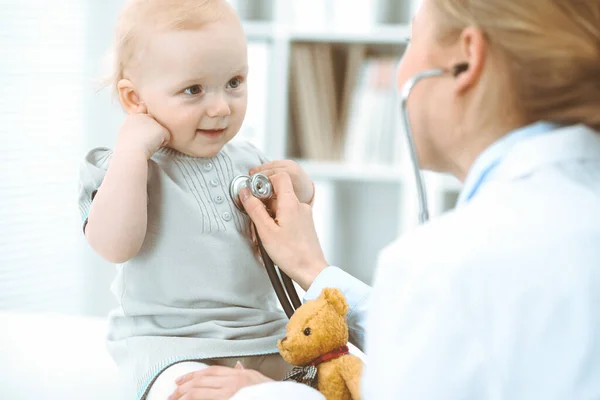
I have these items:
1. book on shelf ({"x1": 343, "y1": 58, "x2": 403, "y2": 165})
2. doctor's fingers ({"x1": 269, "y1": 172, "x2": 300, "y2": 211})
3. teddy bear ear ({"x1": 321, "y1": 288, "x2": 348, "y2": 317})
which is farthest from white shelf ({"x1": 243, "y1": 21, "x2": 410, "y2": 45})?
teddy bear ear ({"x1": 321, "y1": 288, "x2": 348, "y2": 317})

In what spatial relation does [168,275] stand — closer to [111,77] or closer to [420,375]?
[111,77]

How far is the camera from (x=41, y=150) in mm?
2463

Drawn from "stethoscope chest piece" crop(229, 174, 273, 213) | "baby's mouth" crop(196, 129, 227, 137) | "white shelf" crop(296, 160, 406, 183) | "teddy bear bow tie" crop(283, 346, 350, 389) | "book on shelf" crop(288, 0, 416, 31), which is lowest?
"white shelf" crop(296, 160, 406, 183)

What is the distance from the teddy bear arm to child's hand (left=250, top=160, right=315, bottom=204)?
362 millimetres

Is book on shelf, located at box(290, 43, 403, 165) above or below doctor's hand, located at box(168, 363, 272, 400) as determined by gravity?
below

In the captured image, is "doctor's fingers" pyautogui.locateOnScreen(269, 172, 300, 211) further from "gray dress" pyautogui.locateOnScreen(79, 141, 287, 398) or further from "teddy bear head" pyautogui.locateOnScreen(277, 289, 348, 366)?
"teddy bear head" pyautogui.locateOnScreen(277, 289, 348, 366)

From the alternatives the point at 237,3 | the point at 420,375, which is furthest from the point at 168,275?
the point at 237,3

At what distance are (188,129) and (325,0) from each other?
1.87 m

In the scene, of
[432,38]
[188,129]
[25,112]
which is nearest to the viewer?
[432,38]

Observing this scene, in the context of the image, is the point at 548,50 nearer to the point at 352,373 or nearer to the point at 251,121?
the point at 352,373

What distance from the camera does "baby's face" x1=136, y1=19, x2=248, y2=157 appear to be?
115 centimetres

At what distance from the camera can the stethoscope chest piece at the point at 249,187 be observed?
48.9 inches

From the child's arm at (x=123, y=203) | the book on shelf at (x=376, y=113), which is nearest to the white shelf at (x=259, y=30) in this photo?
the book on shelf at (x=376, y=113)

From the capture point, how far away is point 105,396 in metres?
1.42
